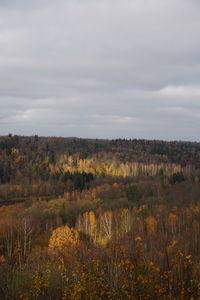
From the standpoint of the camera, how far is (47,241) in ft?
242

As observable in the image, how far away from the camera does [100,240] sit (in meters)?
70.2

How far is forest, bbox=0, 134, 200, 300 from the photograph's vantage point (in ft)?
28.1

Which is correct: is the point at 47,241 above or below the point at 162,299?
below

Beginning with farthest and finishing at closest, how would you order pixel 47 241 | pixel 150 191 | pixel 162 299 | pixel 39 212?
1. pixel 150 191
2. pixel 39 212
3. pixel 47 241
4. pixel 162 299

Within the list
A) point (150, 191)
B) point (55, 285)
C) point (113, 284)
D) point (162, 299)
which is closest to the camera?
point (162, 299)

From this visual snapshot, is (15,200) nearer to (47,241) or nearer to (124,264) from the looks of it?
(47,241)

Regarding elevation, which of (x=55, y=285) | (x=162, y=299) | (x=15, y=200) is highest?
(x=162, y=299)

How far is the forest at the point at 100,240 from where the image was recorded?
337 inches

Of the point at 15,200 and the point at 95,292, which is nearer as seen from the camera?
the point at 95,292

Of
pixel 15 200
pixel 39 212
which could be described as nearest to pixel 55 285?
pixel 39 212

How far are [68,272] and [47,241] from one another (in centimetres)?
6733

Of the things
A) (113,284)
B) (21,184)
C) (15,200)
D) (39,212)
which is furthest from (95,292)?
(21,184)

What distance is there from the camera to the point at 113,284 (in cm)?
880

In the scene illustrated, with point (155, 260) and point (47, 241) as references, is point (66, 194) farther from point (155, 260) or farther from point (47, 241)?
point (155, 260)
